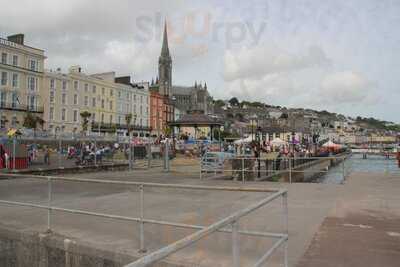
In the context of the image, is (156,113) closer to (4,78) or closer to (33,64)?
(33,64)

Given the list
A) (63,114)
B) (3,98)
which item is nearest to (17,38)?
(3,98)

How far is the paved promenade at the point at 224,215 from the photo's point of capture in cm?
628

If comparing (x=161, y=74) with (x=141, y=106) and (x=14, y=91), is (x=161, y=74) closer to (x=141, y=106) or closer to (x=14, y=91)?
(x=141, y=106)

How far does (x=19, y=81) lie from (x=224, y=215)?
6530cm

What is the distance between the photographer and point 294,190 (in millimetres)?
14500

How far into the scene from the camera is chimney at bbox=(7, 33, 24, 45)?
219 feet

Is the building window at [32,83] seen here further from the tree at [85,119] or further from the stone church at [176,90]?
the stone church at [176,90]

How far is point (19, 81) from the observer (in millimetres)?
66438

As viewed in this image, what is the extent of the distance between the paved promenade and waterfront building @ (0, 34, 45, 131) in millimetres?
54810

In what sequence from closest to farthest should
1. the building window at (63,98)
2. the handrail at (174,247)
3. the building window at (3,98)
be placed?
the handrail at (174,247) < the building window at (3,98) < the building window at (63,98)

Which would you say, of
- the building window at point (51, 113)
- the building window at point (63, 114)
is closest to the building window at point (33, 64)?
the building window at point (51, 113)

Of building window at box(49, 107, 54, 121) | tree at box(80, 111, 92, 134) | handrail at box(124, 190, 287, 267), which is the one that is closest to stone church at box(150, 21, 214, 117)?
tree at box(80, 111, 92, 134)

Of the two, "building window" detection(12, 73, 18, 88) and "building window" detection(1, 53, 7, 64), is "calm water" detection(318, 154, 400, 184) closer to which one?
"building window" detection(1, 53, 7, 64)

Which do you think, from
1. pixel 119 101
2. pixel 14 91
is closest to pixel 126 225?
pixel 14 91
